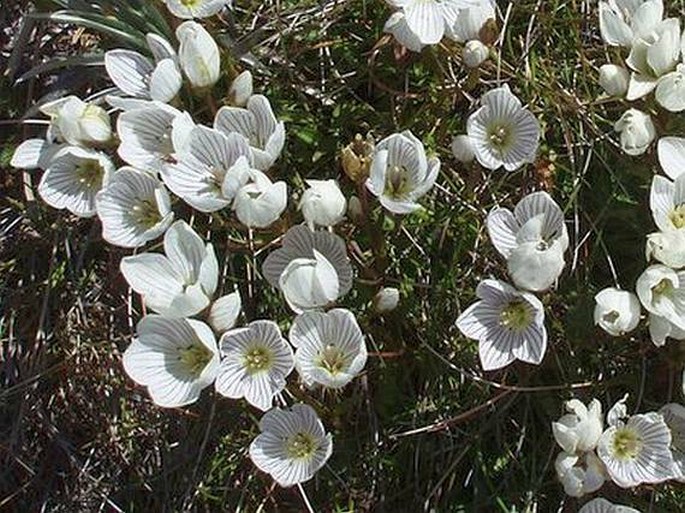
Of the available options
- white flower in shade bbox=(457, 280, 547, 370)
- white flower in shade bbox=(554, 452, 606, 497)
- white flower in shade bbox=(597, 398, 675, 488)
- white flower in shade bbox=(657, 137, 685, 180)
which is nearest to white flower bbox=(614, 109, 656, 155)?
white flower in shade bbox=(657, 137, 685, 180)

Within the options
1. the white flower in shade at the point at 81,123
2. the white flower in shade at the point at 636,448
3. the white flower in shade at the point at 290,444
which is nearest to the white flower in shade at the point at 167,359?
the white flower in shade at the point at 290,444

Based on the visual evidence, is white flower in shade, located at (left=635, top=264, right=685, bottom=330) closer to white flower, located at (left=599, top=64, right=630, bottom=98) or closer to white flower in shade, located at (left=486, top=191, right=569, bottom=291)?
white flower in shade, located at (left=486, top=191, right=569, bottom=291)

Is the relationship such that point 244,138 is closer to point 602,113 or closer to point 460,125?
point 460,125

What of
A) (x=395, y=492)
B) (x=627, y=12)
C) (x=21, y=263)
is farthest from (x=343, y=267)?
(x=21, y=263)

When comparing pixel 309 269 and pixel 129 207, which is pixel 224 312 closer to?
pixel 309 269

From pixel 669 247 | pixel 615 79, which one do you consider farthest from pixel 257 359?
pixel 615 79

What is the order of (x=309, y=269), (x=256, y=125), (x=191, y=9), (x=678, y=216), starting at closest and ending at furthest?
(x=309, y=269)
(x=678, y=216)
(x=256, y=125)
(x=191, y=9)
